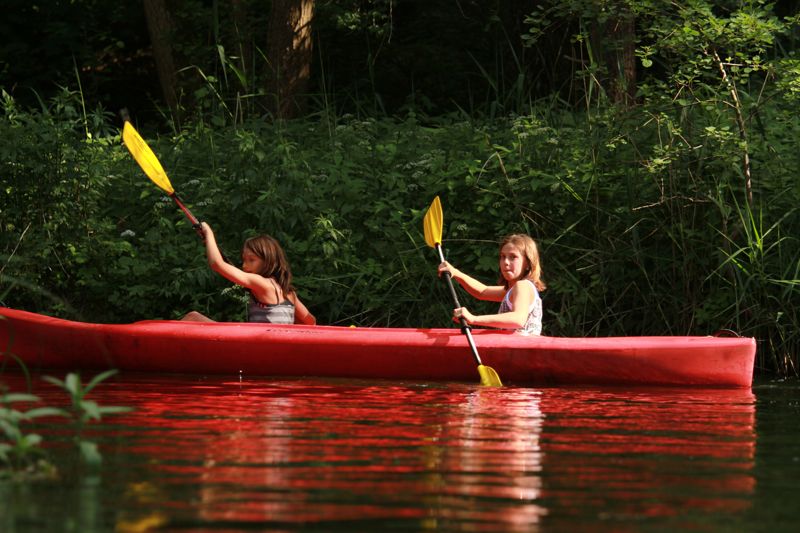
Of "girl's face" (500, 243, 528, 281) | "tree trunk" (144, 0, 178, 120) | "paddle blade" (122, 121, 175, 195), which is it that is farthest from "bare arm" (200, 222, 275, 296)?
"tree trunk" (144, 0, 178, 120)

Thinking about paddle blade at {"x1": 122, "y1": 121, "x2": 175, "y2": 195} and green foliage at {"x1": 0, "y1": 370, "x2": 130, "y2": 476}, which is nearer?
green foliage at {"x1": 0, "y1": 370, "x2": 130, "y2": 476}

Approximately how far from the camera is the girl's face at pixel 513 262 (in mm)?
7055

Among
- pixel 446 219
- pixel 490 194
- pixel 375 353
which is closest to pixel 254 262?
pixel 375 353

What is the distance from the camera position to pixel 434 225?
7.79 metres

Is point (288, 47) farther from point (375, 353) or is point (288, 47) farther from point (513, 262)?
point (375, 353)

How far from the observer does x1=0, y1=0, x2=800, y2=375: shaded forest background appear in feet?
25.3

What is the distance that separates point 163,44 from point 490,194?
4632mm

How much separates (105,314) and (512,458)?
5.38m

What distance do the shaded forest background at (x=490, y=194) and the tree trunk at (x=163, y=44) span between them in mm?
833

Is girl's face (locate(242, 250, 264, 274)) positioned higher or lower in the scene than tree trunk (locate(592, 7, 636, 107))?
lower

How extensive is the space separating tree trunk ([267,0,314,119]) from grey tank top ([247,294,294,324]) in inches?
160

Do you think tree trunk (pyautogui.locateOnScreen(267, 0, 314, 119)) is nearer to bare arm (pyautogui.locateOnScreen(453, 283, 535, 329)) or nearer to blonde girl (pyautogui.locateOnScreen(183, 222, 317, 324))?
blonde girl (pyautogui.locateOnScreen(183, 222, 317, 324))

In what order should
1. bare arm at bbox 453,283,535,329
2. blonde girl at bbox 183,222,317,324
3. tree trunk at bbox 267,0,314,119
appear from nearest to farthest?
1. bare arm at bbox 453,283,535,329
2. blonde girl at bbox 183,222,317,324
3. tree trunk at bbox 267,0,314,119

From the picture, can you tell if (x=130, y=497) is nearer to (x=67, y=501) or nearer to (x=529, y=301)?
(x=67, y=501)
